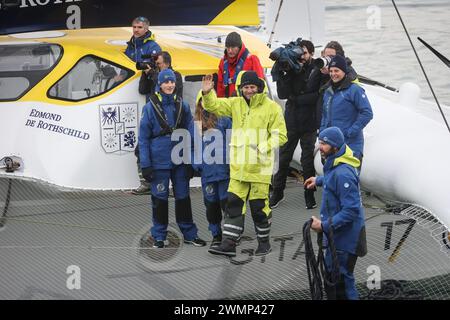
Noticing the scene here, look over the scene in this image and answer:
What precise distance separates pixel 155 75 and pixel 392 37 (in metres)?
15.0

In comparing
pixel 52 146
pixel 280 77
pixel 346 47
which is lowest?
pixel 346 47

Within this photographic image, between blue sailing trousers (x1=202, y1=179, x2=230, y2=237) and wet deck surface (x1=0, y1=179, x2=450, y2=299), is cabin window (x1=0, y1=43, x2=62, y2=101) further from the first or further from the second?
blue sailing trousers (x1=202, y1=179, x2=230, y2=237)

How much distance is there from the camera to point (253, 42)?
10.3 m

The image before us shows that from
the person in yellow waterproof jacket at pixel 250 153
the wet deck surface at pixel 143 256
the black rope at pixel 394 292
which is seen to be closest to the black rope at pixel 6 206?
the wet deck surface at pixel 143 256

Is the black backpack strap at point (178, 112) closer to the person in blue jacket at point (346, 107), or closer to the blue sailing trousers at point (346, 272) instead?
the person in blue jacket at point (346, 107)

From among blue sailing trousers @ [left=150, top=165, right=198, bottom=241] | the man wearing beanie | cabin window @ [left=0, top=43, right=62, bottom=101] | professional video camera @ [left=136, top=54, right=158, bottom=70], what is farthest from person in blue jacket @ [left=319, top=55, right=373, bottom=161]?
cabin window @ [left=0, top=43, right=62, bottom=101]

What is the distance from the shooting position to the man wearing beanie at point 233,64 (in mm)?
8727

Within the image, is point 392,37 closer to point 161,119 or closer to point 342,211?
point 161,119

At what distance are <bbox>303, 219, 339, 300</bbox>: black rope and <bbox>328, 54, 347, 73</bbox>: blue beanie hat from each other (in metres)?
1.62

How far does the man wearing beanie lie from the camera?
8.73 m

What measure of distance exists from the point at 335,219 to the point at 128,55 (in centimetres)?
306

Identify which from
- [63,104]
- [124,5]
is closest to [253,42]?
[124,5]

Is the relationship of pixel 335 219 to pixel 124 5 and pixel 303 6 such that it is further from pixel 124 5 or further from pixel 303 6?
pixel 303 6

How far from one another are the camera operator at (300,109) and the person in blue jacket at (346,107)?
0.47 meters
